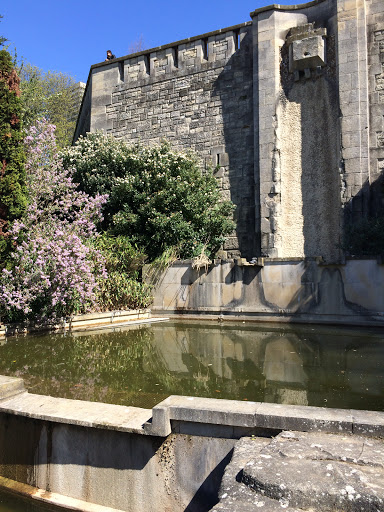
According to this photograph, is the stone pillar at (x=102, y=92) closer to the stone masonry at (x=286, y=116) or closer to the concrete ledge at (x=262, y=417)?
the stone masonry at (x=286, y=116)

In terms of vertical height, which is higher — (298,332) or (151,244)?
(151,244)

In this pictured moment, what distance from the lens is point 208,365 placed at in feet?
15.8

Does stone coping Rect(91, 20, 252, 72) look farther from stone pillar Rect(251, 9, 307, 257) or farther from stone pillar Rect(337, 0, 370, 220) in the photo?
stone pillar Rect(337, 0, 370, 220)

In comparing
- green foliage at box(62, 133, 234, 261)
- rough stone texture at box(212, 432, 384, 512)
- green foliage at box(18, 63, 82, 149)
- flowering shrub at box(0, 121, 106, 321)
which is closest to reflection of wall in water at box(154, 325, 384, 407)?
rough stone texture at box(212, 432, 384, 512)

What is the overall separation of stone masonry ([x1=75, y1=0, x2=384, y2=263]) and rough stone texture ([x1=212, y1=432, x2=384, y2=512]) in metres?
8.79

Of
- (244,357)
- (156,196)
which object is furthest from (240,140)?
(244,357)

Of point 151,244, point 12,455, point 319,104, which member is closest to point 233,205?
point 151,244

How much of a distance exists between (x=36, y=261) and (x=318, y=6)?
991cm

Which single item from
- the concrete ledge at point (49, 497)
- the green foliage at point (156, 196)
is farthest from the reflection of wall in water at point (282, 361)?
the green foliage at point (156, 196)

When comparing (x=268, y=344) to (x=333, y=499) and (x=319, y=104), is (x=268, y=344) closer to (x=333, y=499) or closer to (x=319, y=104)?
(x=333, y=499)

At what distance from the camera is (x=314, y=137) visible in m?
11.2

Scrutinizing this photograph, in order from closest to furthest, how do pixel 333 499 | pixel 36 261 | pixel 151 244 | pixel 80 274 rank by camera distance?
pixel 333 499 < pixel 36 261 < pixel 80 274 < pixel 151 244

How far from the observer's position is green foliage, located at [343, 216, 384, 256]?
8.70 m

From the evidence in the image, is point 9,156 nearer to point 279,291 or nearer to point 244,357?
point 244,357
